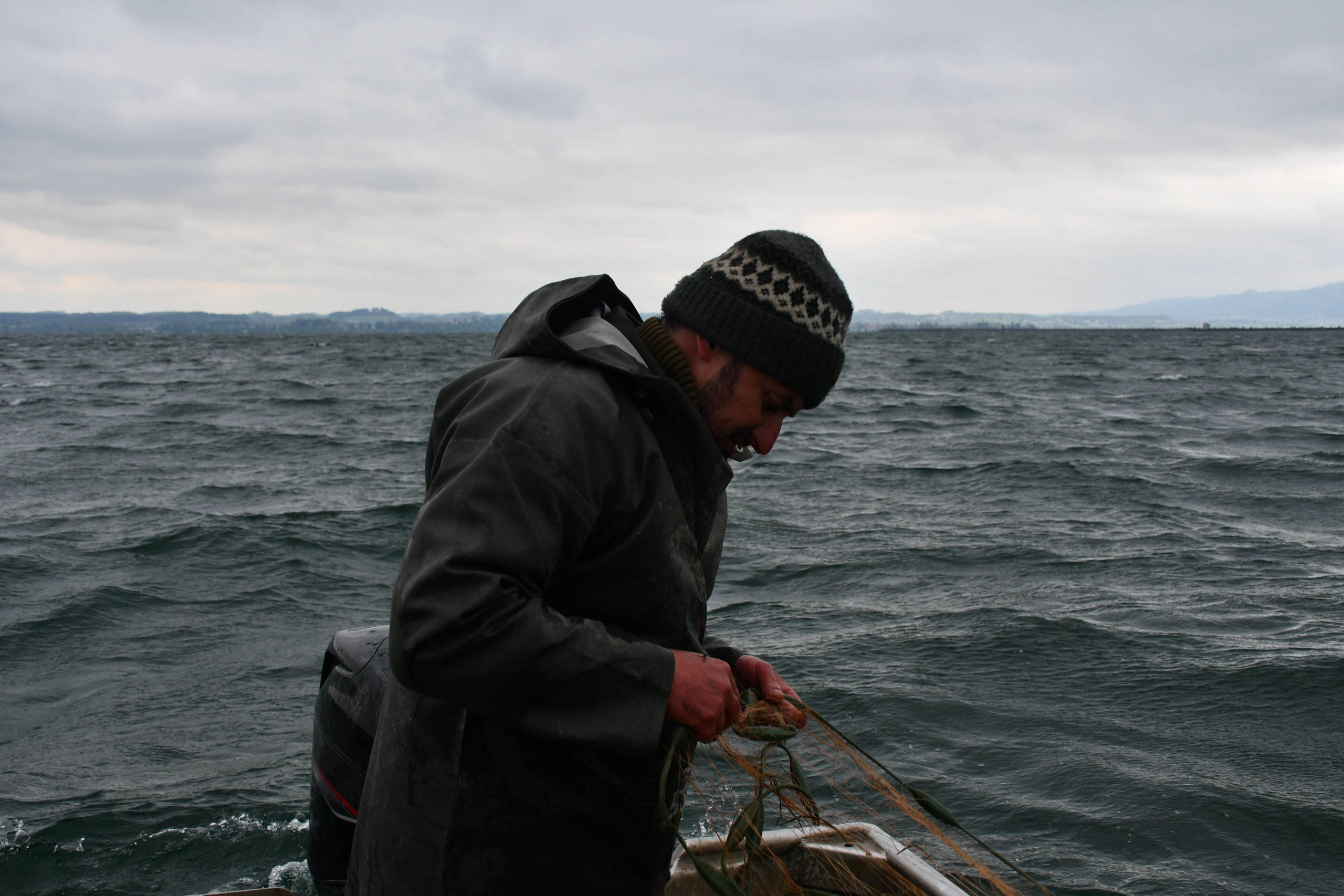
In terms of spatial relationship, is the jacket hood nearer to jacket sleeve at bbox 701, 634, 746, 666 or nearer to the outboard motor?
jacket sleeve at bbox 701, 634, 746, 666

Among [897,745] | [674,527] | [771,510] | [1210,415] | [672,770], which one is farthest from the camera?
[1210,415]

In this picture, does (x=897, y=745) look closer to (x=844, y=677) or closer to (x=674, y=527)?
(x=844, y=677)

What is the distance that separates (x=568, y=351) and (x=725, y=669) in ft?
2.06

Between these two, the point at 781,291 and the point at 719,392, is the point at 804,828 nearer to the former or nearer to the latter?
the point at 719,392

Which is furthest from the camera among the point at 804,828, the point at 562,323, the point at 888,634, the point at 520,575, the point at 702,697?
the point at 888,634

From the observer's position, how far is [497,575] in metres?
1.55

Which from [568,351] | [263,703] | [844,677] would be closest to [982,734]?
[844,677]

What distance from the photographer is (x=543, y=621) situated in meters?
1.61

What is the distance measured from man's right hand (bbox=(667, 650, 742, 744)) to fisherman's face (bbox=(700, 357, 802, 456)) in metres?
0.46

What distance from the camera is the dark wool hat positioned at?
1.95m

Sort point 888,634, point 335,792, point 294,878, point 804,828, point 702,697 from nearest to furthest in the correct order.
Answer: point 702,697 < point 335,792 < point 804,828 < point 294,878 < point 888,634

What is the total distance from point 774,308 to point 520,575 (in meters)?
0.73

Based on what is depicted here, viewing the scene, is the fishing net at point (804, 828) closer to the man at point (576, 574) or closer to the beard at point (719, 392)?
the man at point (576, 574)

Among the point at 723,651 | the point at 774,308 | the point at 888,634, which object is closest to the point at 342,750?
the point at 723,651
